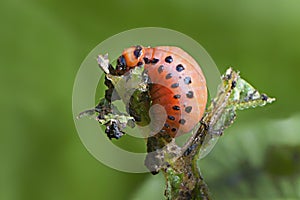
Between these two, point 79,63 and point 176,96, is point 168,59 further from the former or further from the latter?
point 79,63

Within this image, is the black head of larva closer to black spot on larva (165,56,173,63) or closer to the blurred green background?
black spot on larva (165,56,173,63)

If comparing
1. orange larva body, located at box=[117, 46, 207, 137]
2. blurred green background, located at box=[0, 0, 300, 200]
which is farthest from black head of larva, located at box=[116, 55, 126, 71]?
blurred green background, located at box=[0, 0, 300, 200]

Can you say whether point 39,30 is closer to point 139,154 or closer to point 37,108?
point 37,108

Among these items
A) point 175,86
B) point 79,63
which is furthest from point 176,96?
point 79,63

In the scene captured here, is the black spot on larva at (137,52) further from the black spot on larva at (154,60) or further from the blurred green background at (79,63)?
the blurred green background at (79,63)

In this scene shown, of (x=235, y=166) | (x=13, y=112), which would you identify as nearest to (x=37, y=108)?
(x=13, y=112)

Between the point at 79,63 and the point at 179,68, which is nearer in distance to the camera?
the point at 179,68
